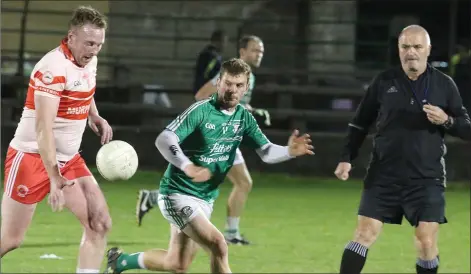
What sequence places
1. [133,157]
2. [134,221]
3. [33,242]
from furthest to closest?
[134,221] < [33,242] < [133,157]

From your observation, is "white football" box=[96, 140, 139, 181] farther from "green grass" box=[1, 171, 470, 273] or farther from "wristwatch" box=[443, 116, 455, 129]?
"green grass" box=[1, 171, 470, 273]

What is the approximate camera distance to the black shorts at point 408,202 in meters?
8.67

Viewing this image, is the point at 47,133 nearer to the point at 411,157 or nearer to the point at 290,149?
the point at 290,149

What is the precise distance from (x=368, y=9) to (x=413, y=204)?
22720 millimetres

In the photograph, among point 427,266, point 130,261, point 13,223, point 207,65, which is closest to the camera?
point 13,223

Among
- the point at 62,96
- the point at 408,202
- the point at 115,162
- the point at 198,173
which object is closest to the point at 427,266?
the point at 408,202

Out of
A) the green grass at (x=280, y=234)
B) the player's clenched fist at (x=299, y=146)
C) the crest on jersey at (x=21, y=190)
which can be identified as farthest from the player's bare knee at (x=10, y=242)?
the green grass at (x=280, y=234)

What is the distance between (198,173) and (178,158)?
0.23m

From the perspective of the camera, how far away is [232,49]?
2442 centimetres

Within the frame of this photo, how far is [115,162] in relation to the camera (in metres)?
8.44

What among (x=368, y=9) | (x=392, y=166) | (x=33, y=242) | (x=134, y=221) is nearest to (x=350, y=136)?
(x=392, y=166)

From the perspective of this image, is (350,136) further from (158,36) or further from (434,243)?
(158,36)

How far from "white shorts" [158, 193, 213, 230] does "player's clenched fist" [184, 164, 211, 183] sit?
0.52 metres

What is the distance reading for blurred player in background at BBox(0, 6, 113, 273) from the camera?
778 cm
